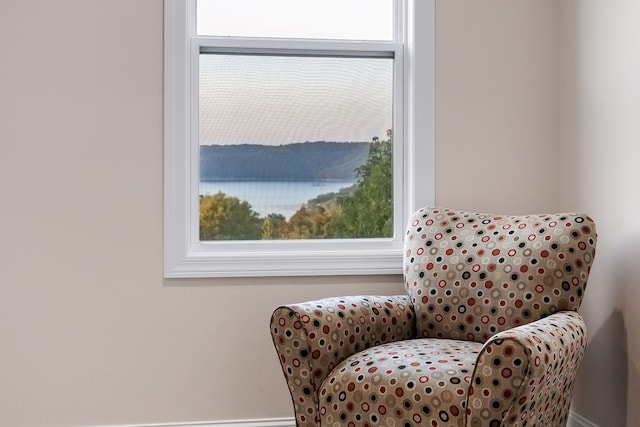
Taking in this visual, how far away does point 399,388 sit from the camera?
1.78 metres

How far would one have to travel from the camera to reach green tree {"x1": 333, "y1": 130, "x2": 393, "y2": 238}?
2730 mm

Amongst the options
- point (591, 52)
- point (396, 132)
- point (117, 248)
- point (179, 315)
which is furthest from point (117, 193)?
point (591, 52)

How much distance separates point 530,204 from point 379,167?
0.60 metres

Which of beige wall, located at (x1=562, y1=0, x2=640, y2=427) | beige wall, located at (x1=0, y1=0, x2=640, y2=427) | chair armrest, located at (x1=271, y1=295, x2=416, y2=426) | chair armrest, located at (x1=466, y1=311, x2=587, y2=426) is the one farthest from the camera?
beige wall, located at (x1=0, y1=0, x2=640, y2=427)

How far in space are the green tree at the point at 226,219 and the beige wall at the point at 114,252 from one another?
197 mm

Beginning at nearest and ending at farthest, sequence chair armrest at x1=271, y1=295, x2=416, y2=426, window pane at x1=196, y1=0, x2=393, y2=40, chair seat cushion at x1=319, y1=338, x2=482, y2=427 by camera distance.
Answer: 1. chair seat cushion at x1=319, y1=338, x2=482, y2=427
2. chair armrest at x1=271, y1=295, x2=416, y2=426
3. window pane at x1=196, y1=0, x2=393, y2=40

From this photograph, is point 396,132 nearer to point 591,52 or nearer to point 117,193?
point 591,52

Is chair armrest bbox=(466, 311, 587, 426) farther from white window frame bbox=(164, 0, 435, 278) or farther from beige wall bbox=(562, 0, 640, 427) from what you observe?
white window frame bbox=(164, 0, 435, 278)

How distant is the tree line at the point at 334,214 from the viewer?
2.67 m

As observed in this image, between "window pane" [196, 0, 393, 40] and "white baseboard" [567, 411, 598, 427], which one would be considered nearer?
"white baseboard" [567, 411, 598, 427]

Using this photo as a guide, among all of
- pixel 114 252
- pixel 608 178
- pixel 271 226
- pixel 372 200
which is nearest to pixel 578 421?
pixel 608 178

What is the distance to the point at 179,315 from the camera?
253 cm

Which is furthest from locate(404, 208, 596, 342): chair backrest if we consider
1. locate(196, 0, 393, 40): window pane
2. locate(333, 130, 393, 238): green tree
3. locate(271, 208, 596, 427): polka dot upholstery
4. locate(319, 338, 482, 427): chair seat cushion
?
locate(196, 0, 393, 40): window pane

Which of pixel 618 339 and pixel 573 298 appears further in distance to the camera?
pixel 618 339
